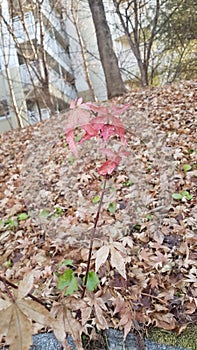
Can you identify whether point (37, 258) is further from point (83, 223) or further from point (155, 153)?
point (155, 153)

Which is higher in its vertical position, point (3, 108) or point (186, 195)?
point (186, 195)

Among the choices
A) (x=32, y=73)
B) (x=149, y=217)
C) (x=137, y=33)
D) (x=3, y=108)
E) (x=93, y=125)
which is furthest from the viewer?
(x=32, y=73)

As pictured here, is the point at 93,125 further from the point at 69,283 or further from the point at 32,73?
the point at 32,73

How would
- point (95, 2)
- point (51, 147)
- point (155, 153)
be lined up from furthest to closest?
point (95, 2) < point (51, 147) < point (155, 153)

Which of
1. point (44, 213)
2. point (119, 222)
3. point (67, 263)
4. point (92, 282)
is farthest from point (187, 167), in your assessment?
point (92, 282)

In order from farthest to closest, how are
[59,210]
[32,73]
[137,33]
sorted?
[32,73] < [137,33] < [59,210]

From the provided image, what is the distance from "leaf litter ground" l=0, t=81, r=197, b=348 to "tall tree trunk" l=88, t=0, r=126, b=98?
198 centimetres

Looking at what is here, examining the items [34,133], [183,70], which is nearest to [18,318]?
[34,133]

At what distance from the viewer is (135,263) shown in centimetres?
183

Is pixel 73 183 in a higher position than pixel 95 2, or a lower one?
lower

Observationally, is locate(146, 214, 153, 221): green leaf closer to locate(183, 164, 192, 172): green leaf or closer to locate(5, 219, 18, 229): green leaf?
locate(183, 164, 192, 172): green leaf

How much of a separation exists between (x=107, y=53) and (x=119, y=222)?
4718mm

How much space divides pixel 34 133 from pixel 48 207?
2643 mm

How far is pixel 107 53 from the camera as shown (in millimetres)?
6148
